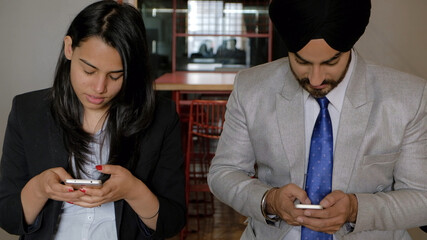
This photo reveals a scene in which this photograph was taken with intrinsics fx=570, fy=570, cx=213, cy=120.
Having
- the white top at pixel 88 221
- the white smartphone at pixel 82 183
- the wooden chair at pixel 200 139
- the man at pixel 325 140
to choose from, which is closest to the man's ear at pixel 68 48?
the white top at pixel 88 221

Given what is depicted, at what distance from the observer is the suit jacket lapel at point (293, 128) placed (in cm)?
167

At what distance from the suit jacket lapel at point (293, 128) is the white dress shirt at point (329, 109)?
2 centimetres

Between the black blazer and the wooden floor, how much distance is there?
2.14m

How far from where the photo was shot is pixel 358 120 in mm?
1636

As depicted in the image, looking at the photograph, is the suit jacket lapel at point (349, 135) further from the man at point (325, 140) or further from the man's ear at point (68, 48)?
the man's ear at point (68, 48)

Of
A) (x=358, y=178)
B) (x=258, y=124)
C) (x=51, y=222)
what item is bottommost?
(x=51, y=222)

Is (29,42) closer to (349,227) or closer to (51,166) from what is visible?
(51,166)

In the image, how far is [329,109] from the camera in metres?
1.69

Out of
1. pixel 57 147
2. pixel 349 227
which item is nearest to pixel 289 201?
pixel 349 227

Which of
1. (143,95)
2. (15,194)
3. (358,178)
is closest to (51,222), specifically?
(15,194)

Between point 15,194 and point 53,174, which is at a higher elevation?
point 53,174

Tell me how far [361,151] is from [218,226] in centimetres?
261

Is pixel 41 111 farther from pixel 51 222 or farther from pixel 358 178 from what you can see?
pixel 358 178

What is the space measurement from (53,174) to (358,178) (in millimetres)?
853
